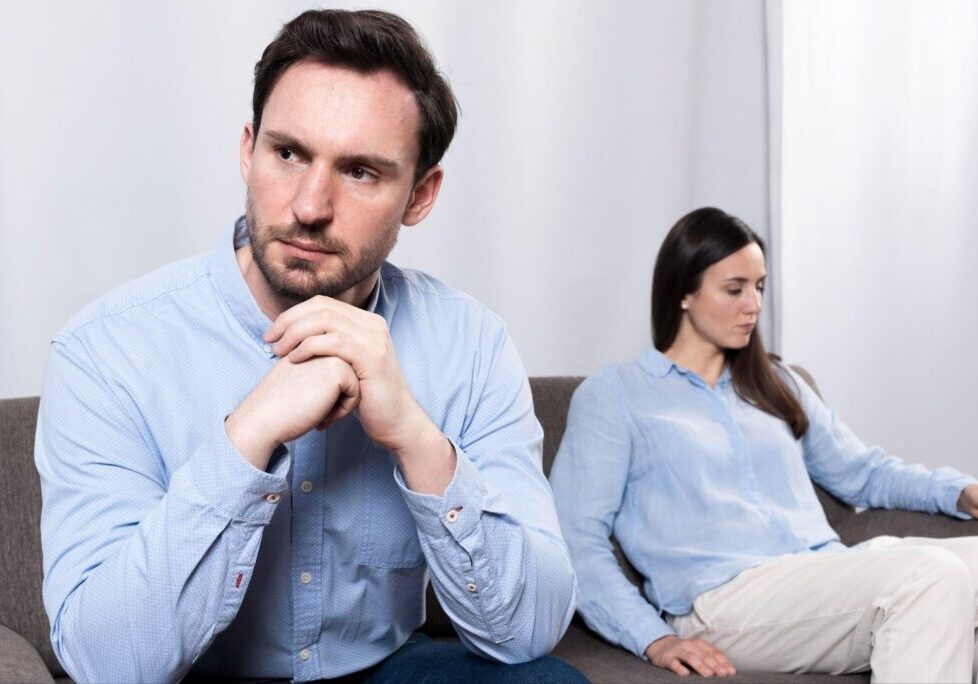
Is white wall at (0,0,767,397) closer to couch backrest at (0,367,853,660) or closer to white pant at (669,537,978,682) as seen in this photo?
couch backrest at (0,367,853,660)

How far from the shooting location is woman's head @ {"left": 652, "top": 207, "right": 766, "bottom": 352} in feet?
8.46

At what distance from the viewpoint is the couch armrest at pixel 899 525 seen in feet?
8.03

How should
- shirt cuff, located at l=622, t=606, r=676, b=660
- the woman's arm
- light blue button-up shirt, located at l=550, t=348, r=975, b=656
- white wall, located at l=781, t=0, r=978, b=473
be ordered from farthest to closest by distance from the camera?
white wall, located at l=781, t=0, r=978, b=473 < the woman's arm < light blue button-up shirt, located at l=550, t=348, r=975, b=656 < shirt cuff, located at l=622, t=606, r=676, b=660

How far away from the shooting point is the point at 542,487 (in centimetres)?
153

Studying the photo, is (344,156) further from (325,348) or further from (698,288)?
(698,288)

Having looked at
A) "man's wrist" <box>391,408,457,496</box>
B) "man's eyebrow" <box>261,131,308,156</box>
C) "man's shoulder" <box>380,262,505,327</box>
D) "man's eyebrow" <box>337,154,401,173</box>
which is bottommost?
"man's wrist" <box>391,408,457,496</box>

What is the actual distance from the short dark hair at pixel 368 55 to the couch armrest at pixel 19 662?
0.72m

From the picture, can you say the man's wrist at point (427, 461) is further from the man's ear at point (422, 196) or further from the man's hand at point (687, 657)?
the man's hand at point (687, 657)

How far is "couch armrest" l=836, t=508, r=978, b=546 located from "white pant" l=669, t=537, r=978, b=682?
119mm

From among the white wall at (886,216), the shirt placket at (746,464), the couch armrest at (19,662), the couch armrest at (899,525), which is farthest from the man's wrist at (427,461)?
the white wall at (886,216)

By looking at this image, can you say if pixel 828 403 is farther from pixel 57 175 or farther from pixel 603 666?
pixel 57 175

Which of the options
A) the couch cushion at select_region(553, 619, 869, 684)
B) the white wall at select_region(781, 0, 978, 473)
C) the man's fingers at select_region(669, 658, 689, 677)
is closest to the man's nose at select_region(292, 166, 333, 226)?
the couch cushion at select_region(553, 619, 869, 684)

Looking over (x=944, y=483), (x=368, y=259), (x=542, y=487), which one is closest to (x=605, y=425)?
(x=944, y=483)

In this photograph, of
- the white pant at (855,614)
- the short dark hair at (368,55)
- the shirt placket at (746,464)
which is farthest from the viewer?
the shirt placket at (746,464)
